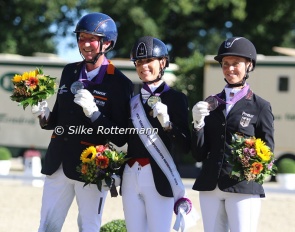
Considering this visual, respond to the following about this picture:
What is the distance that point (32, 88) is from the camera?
5977 millimetres

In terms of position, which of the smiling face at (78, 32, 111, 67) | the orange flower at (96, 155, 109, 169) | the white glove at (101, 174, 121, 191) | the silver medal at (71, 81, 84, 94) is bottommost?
the white glove at (101, 174, 121, 191)

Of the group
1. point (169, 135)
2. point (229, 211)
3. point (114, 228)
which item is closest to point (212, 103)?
point (169, 135)

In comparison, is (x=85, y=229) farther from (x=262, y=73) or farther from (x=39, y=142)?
(x=39, y=142)

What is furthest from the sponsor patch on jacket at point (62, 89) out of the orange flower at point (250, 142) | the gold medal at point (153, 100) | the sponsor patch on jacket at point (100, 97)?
the orange flower at point (250, 142)

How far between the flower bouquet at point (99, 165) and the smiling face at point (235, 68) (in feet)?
3.22

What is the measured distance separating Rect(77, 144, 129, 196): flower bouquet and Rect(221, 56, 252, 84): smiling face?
98cm

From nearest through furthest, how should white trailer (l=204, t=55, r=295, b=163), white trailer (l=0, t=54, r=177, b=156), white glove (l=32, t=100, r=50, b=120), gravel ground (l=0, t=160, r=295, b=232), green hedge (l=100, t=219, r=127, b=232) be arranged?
1. white glove (l=32, t=100, r=50, b=120)
2. green hedge (l=100, t=219, r=127, b=232)
3. gravel ground (l=0, t=160, r=295, b=232)
4. white trailer (l=204, t=55, r=295, b=163)
5. white trailer (l=0, t=54, r=177, b=156)

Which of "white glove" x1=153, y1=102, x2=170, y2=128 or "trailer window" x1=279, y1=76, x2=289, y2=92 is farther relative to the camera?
"trailer window" x1=279, y1=76, x2=289, y2=92

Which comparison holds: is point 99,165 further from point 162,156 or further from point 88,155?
point 162,156

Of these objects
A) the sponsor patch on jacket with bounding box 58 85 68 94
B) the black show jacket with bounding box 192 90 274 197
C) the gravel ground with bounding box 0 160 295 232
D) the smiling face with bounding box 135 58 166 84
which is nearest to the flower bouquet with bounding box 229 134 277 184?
the black show jacket with bounding box 192 90 274 197

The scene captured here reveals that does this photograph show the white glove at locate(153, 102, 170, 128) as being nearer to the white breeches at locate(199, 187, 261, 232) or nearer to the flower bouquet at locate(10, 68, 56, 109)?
the white breeches at locate(199, 187, 261, 232)

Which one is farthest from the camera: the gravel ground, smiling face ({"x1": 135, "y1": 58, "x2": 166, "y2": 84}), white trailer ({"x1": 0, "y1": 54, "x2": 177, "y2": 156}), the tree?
the tree

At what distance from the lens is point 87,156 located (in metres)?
5.83

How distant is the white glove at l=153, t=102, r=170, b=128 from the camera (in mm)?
5543
